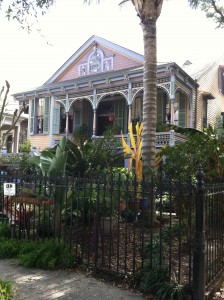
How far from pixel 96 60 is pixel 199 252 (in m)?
17.9

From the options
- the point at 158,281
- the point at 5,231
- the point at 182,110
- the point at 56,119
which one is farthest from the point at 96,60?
the point at 158,281

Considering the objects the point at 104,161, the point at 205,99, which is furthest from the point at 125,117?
the point at 104,161

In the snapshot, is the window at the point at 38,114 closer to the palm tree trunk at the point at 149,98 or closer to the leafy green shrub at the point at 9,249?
the palm tree trunk at the point at 149,98

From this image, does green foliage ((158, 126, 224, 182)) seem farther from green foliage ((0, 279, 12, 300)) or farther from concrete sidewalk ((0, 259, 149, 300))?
green foliage ((0, 279, 12, 300))

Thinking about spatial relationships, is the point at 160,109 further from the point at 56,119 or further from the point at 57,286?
the point at 57,286

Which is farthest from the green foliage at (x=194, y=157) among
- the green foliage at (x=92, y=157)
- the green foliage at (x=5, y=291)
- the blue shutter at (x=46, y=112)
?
the blue shutter at (x=46, y=112)

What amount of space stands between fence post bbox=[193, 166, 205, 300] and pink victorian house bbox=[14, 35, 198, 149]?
10.8m

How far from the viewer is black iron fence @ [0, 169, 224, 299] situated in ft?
13.9

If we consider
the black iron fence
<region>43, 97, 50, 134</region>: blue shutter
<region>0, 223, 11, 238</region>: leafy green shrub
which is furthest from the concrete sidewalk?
<region>43, 97, 50, 134</region>: blue shutter

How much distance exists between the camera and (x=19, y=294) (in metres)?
4.08

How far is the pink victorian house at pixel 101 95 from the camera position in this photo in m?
16.3

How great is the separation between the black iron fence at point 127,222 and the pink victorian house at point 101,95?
30.4ft

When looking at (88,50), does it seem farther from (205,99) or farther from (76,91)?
(205,99)

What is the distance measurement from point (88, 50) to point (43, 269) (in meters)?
18.0
